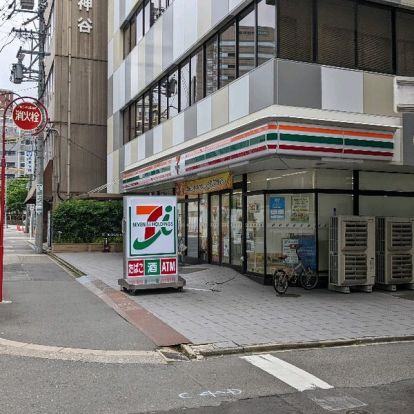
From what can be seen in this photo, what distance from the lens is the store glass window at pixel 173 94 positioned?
17.7 meters

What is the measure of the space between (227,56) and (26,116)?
17.4ft

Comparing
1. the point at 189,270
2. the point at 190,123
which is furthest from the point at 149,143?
the point at 189,270

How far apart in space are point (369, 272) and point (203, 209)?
6901 millimetres

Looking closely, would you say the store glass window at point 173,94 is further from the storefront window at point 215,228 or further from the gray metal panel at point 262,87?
the gray metal panel at point 262,87


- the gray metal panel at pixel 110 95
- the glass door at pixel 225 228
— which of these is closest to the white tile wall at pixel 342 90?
the glass door at pixel 225 228

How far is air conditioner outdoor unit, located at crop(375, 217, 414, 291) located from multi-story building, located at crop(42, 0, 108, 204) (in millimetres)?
19995

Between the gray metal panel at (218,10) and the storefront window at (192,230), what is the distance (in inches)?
260

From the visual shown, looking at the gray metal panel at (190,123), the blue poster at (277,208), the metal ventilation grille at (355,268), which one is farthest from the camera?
Result: the gray metal panel at (190,123)

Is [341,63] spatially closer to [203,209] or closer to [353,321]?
[353,321]

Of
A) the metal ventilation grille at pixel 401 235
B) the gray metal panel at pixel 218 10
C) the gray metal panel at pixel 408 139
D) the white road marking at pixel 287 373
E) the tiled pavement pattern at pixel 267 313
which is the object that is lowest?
the white road marking at pixel 287 373

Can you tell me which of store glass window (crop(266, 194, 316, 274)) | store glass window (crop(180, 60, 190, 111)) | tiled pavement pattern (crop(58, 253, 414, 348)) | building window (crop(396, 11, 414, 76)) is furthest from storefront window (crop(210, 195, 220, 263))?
building window (crop(396, 11, 414, 76))

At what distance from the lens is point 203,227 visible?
703 inches

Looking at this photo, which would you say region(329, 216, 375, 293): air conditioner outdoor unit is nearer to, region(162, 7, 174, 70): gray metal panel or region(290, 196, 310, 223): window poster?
region(290, 196, 310, 223): window poster

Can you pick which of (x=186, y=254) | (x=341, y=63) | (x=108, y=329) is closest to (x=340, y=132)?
(x=341, y=63)
